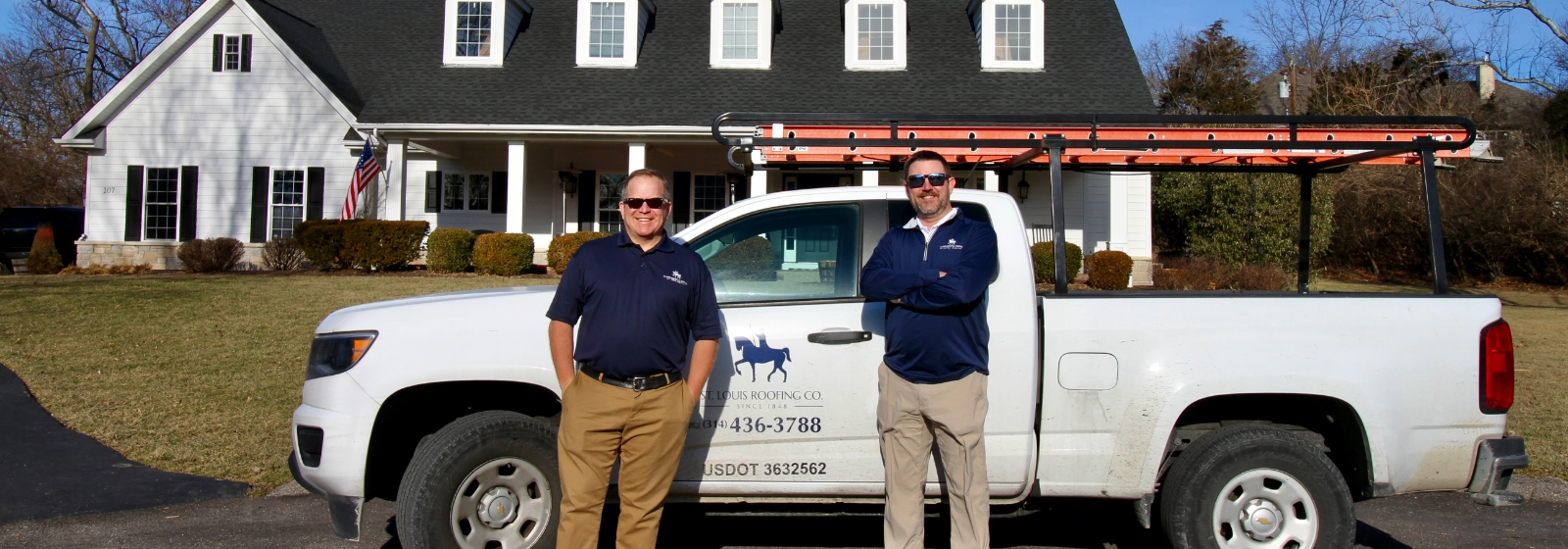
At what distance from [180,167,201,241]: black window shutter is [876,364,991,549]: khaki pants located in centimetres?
2054

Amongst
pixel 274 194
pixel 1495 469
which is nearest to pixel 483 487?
pixel 1495 469

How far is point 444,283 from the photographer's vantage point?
15.1m

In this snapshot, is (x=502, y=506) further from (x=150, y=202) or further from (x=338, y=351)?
(x=150, y=202)

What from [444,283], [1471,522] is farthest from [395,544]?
[444,283]

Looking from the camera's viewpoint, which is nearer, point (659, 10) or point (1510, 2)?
point (1510, 2)

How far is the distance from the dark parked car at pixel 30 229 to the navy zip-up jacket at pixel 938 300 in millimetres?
21399

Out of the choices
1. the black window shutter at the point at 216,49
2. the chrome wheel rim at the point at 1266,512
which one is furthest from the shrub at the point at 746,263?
the black window shutter at the point at 216,49

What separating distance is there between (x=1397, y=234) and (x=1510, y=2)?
7.28m

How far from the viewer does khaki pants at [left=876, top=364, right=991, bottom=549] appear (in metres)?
3.70

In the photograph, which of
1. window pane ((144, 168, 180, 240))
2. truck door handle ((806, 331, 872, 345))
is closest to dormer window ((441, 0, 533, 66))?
window pane ((144, 168, 180, 240))

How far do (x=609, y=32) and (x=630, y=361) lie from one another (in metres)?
17.9

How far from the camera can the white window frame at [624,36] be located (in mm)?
19969

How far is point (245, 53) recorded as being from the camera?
65.5 feet

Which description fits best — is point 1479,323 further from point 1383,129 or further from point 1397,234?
point 1397,234
